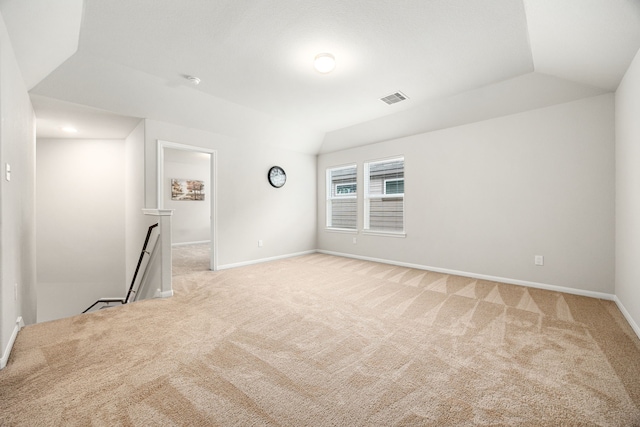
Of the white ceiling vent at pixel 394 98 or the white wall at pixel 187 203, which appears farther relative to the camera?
the white wall at pixel 187 203

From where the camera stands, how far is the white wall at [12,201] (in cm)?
193

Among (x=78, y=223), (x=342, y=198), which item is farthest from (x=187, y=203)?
(x=342, y=198)

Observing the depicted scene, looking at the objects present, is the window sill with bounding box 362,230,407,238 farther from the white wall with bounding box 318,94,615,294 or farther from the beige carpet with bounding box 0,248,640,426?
the beige carpet with bounding box 0,248,640,426

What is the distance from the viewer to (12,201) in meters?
2.26

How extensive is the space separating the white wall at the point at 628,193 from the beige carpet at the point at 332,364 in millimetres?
267

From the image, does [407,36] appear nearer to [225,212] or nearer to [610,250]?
A: [610,250]

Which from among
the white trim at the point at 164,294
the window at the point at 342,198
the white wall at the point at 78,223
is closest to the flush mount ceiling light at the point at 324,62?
the window at the point at 342,198

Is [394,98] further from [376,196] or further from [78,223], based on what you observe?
[78,223]

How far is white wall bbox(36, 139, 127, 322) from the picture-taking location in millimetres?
5133

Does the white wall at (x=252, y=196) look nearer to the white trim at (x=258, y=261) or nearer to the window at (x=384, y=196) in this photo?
the white trim at (x=258, y=261)

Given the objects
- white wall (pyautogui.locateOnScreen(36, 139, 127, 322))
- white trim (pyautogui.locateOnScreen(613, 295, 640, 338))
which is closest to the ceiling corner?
white wall (pyautogui.locateOnScreen(36, 139, 127, 322))

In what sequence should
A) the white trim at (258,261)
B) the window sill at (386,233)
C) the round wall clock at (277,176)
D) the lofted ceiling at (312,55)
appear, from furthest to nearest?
the round wall clock at (277,176), the window sill at (386,233), the white trim at (258,261), the lofted ceiling at (312,55)

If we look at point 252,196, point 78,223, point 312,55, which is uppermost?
point 312,55

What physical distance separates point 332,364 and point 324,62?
9.71ft
